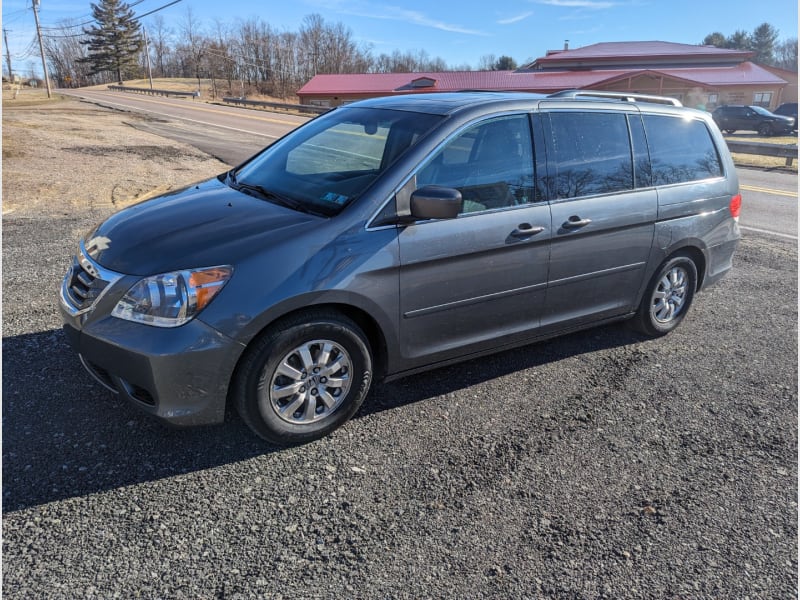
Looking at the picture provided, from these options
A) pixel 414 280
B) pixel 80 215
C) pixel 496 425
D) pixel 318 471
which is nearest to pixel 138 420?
pixel 318 471

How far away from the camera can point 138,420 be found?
3.53 m

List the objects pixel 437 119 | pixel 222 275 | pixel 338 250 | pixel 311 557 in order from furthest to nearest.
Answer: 1. pixel 437 119
2. pixel 338 250
3. pixel 222 275
4. pixel 311 557

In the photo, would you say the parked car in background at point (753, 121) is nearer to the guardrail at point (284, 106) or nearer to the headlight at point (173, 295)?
the guardrail at point (284, 106)

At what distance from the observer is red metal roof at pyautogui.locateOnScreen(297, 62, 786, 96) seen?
4950 cm

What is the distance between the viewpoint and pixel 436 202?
11.0 feet

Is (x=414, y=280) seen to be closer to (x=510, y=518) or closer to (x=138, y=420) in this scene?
(x=510, y=518)

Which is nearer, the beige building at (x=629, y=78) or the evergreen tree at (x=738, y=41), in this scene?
the beige building at (x=629, y=78)

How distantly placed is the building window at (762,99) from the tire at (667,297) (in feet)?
179

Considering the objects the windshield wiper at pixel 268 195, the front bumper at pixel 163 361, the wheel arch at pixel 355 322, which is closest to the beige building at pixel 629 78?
the windshield wiper at pixel 268 195

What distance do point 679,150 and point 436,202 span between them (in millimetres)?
2724

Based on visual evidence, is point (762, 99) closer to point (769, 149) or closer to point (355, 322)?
point (769, 149)

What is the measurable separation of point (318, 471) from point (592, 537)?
1.41m

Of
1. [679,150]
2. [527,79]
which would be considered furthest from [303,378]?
[527,79]

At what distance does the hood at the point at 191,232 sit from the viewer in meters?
3.12
